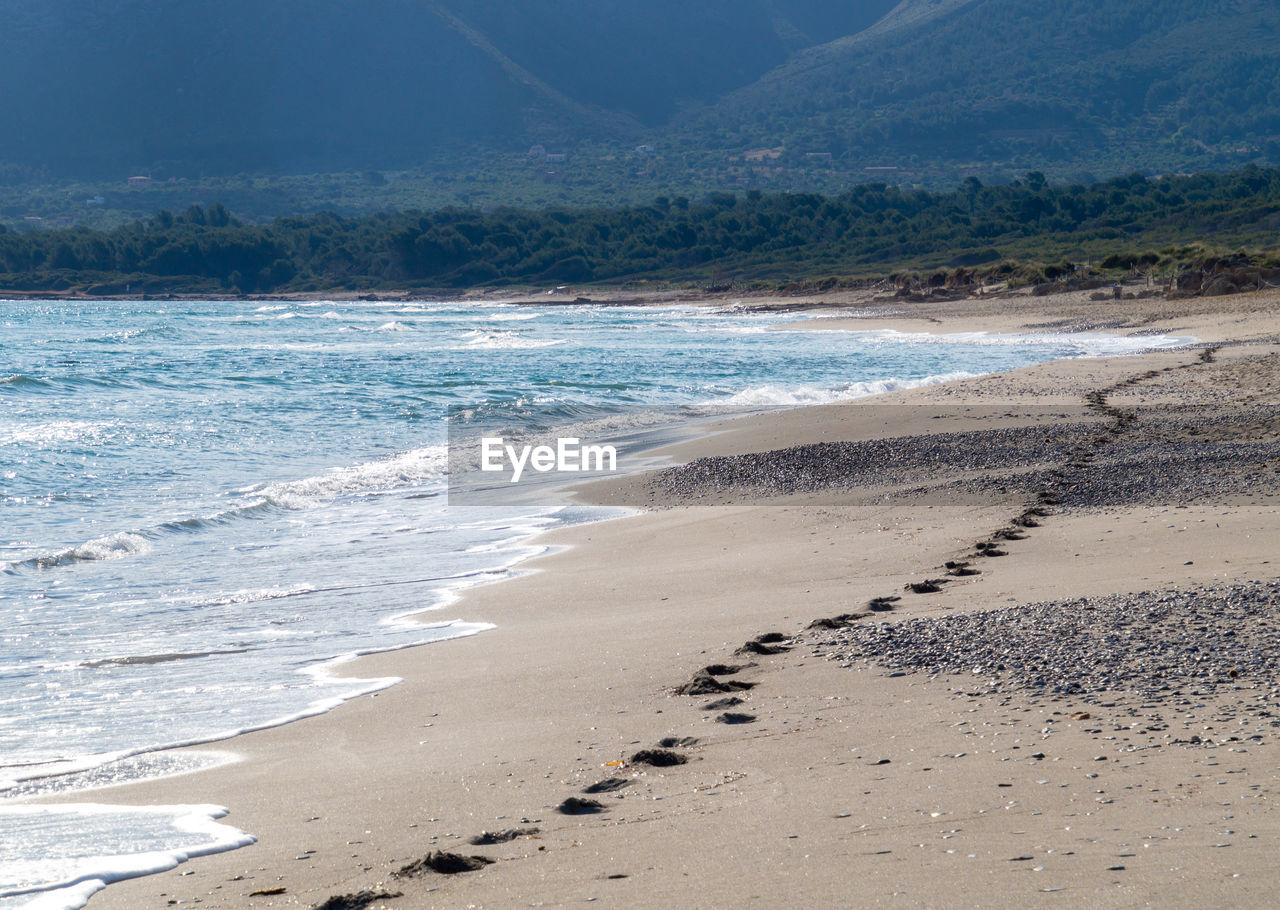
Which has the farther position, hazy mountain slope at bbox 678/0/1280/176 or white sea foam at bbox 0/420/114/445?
hazy mountain slope at bbox 678/0/1280/176

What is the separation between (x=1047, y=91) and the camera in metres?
152

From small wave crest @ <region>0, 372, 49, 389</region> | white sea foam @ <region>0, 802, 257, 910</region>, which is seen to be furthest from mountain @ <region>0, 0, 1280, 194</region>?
white sea foam @ <region>0, 802, 257, 910</region>

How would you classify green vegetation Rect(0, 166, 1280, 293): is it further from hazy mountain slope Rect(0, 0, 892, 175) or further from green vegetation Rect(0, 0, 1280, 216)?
hazy mountain slope Rect(0, 0, 892, 175)

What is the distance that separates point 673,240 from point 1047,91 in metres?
87.4

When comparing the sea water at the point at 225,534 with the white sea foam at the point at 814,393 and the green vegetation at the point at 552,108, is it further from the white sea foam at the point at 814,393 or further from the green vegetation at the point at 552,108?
the green vegetation at the point at 552,108

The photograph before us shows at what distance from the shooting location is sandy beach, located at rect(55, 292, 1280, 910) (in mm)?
3047

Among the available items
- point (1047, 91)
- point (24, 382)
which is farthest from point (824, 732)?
point (1047, 91)

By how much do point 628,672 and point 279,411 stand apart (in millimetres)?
16241

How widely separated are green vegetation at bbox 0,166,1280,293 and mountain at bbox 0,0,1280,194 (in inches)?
1376

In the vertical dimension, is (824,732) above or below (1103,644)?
below

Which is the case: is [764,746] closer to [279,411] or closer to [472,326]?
[279,411]

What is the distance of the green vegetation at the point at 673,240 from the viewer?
6688cm

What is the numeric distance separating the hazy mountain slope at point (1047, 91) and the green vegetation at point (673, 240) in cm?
5091

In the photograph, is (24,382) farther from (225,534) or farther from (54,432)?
(225,534)
